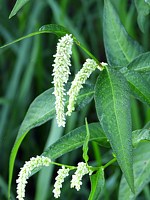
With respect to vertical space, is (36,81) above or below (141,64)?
above

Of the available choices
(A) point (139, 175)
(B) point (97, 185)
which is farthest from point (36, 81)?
(B) point (97, 185)

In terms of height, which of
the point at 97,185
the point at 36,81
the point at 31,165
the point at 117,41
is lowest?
the point at 97,185

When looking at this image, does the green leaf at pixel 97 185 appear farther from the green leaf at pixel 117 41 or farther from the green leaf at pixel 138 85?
the green leaf at pixel 117 41

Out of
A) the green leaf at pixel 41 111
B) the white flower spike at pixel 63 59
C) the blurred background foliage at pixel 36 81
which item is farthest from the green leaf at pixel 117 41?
the blurred background foliage at pixel 36 81

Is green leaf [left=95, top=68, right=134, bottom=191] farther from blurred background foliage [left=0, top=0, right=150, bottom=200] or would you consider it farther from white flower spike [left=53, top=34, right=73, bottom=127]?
blurred background foliage [left=0, top=0, right=150, bottom=200]

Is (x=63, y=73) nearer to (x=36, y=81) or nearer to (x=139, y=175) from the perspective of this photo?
(x=139, y=175)

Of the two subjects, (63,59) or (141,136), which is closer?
(63,59)

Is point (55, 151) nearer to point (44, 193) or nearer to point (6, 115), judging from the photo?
point (44, 193)
